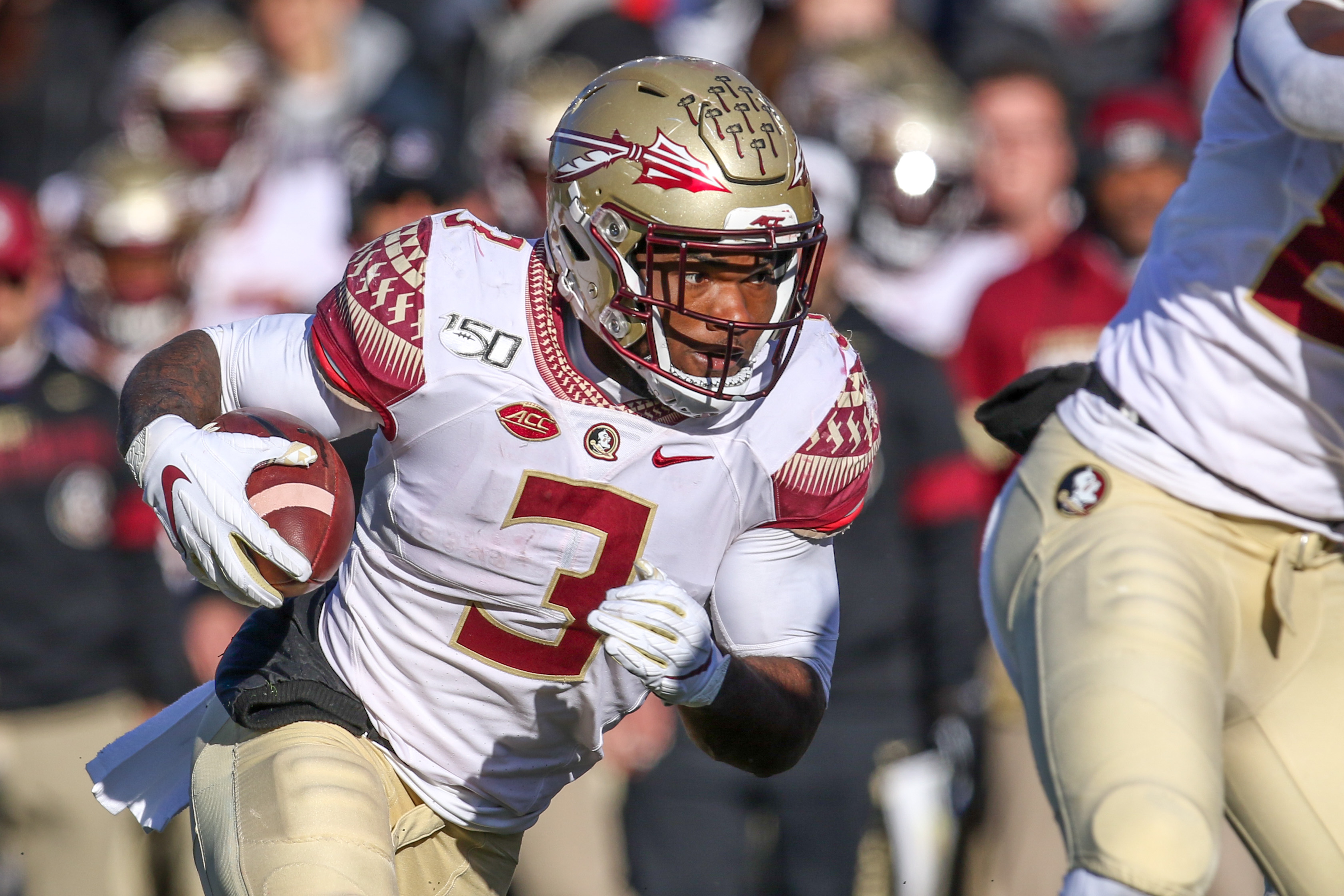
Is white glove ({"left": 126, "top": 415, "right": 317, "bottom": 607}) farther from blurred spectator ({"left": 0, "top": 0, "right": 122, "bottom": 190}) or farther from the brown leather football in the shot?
blurred spectator ({"left": 0, "top": 0, "right": 122, "bottom": 190})

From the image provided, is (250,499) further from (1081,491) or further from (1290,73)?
(1290,73)

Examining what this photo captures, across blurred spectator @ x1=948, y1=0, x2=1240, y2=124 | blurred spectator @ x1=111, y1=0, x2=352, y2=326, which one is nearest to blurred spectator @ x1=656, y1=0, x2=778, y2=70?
blurred spectator @ x1=948, y1=0, x2=1240, y2=124

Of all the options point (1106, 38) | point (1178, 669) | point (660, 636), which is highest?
point (660, 636)

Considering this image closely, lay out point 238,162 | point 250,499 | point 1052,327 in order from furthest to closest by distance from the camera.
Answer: point 238,162 → point 1052,327 → point 250,499

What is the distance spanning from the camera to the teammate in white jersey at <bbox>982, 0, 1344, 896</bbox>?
9.56 feet

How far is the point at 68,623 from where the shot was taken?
5.77 m

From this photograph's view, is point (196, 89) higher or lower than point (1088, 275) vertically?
lower

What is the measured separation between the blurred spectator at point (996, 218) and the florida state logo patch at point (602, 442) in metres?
3.30

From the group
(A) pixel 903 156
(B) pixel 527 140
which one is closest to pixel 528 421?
(B) pixel 527 140

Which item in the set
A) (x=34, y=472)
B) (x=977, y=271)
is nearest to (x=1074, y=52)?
(x=977, y=271)

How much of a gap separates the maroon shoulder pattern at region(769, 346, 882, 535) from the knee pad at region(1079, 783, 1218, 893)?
676 millimetres

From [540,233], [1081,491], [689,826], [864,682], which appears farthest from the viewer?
[540,233]

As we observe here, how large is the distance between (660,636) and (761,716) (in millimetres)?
294

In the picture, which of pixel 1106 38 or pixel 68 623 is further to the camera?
pixel 1106 38
